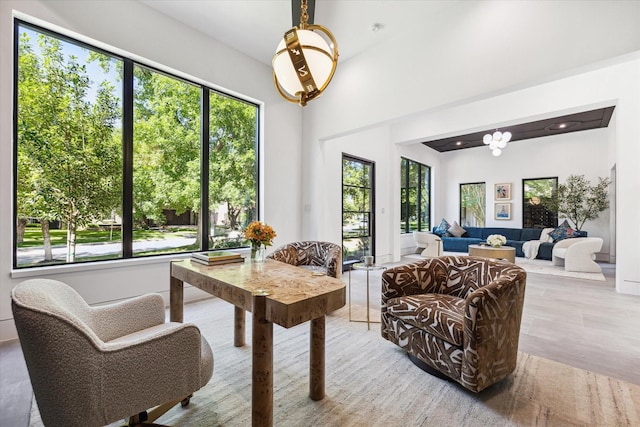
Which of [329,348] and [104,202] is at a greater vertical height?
[104,202]

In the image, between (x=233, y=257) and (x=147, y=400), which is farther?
(x=233, y=257)

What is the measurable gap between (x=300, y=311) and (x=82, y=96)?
11.1ft

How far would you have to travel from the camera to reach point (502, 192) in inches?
353

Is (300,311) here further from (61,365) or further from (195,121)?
(195,121)

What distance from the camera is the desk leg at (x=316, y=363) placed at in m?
1.84

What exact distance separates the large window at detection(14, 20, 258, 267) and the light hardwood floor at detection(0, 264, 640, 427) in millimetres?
1016

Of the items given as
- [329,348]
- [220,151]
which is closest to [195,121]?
[220,151]

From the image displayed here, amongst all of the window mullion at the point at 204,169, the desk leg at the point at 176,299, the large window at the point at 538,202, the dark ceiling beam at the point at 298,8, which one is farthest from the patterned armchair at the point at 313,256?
the large window at the point at 538,202

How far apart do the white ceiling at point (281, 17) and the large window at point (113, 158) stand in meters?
0.76

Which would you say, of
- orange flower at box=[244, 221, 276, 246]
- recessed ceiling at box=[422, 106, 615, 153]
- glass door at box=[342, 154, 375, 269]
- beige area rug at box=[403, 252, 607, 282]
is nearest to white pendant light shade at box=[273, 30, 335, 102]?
orange flower at box=[244, 221, 276, 246]

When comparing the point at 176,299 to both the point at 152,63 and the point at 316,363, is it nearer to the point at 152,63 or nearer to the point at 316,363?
the point at 316,363

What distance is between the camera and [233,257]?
239 cm

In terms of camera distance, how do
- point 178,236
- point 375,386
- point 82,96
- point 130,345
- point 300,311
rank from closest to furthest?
point 130,345, point 300,311, point 375,386, point 82,96, point 178,236

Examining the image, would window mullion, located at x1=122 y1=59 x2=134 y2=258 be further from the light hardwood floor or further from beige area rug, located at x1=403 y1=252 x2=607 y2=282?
beige area rug, located at x1=403 y1=252 x2=607 y2=282
